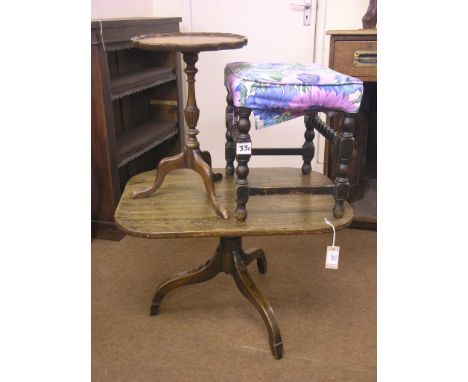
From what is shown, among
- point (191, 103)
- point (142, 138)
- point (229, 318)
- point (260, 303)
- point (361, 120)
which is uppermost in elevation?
point (191, 103)

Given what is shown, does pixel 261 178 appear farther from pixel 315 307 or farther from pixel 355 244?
pixel 355 244

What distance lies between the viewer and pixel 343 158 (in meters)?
1.39

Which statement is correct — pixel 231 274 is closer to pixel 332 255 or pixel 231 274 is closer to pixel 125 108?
pixel 332 255

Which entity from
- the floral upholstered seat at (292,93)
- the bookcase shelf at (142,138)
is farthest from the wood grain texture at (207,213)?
the bookcase shelf at (142,138)

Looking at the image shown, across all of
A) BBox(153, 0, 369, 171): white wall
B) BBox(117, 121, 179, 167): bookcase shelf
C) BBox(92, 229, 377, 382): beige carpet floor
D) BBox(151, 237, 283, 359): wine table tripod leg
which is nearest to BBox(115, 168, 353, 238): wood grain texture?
BBox(151, 237, 283, 359): wine table tripod leg

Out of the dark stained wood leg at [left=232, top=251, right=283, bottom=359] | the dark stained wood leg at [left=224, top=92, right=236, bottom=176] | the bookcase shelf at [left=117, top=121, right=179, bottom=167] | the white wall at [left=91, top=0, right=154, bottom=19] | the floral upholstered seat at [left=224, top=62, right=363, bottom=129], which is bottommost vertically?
the dark stained wood leg at [left=232, top=251, right=283, bottom=359]

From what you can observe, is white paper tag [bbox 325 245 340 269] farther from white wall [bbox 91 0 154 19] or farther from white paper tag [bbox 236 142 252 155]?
white wall [bbox 91 0 154 19]

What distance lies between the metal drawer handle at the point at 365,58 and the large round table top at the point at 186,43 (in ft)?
2.25

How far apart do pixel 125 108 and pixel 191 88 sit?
1137mm

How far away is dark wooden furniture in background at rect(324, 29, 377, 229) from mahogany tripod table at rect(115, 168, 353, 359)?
0.46 metres

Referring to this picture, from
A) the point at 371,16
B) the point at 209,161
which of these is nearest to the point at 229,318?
the point at 209,161

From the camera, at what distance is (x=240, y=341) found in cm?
157

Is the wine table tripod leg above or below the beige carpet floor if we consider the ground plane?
above

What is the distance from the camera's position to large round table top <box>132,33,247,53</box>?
1.33 metres
